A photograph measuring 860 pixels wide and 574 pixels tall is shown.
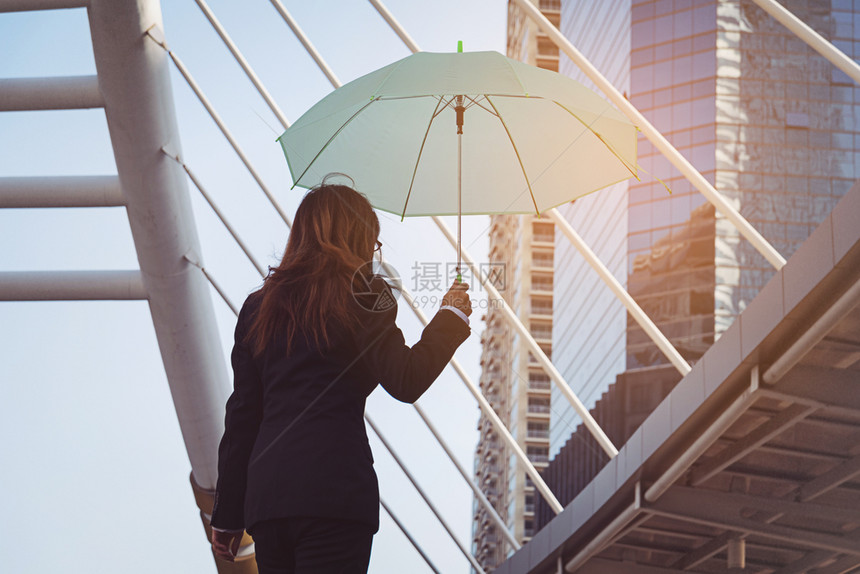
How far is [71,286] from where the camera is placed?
10094 mm

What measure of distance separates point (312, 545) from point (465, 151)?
2.71 metres

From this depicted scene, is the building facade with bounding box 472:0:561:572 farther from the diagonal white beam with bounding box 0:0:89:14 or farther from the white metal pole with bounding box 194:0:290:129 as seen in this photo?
the diagonal white beam with bounding box 0:0:89:14

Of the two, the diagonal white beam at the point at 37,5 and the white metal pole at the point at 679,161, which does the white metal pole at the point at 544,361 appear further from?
the diagonal white beam at the point at 37,5

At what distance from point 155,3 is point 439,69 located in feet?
15.8

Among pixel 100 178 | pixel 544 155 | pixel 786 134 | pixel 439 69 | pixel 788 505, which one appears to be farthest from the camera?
pixel 786 134

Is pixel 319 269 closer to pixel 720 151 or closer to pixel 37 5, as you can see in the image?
pixel 37 5

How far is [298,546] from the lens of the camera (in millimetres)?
2330

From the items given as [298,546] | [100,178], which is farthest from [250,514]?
[100,178]

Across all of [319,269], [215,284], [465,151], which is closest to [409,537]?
[215,284]

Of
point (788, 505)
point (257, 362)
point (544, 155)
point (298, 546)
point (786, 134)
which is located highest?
point (786, 134)

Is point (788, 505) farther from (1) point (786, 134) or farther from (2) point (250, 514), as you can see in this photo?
(1) point (786, 134)

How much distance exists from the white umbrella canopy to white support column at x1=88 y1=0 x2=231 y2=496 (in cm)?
374

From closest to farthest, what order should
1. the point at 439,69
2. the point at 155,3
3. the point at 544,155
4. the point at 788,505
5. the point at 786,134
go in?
the point at 439,69, the point at 544,155, the point at 788,505, the point at 155,3, the point at 786,134

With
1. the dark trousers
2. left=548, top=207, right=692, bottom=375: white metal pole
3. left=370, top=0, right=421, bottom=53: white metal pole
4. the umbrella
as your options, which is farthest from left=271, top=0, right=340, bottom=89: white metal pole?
the dark trousers
